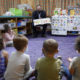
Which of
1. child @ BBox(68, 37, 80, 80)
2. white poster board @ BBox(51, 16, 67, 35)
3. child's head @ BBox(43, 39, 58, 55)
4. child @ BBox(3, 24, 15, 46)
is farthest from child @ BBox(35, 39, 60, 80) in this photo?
white poster board @ BBox(51, 16, 67, 35)

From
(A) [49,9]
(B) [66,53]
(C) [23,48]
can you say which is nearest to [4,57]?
(C) [23,48]

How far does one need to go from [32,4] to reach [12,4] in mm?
888

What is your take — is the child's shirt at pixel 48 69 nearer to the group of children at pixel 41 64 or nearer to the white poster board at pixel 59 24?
the group of children at pixel 41 64

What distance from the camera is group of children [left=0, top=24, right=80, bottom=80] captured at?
1.54 m

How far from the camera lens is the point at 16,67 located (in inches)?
65.1

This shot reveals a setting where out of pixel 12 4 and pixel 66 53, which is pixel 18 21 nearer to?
pixel 12 4

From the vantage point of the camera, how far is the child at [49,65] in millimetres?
1529

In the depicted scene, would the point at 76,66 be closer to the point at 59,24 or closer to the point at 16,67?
the point at 16,67

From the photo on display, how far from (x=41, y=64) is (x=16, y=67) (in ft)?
0.93

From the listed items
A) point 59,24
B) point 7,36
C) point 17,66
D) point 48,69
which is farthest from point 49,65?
point 59,24

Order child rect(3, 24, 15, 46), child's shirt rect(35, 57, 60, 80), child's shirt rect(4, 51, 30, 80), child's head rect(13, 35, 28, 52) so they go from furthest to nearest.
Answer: child rect(3, 24, 15, 46) < child's head rect(13, 35, 28, 52) < child's shirt rect(4, 51, 30, 80) < child's shirt rect(35, 57, 60, 80)

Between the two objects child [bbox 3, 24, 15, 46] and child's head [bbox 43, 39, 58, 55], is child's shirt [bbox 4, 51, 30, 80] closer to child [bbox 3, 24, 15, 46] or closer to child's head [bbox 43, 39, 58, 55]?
child's head [bbox 43, 39, 58, 55]

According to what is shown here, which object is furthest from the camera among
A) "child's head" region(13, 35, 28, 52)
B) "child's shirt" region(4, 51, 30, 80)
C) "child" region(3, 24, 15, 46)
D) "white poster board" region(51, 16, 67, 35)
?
"white poster board" region(51, 16, 67, 35)

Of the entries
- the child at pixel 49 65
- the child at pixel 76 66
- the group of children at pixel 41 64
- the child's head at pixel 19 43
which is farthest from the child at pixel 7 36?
the child at pixel 76 66
